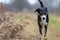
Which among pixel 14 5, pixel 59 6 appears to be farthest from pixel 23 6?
pixel 59 6

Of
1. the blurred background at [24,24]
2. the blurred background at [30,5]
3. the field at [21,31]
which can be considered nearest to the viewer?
the field at [21,31]

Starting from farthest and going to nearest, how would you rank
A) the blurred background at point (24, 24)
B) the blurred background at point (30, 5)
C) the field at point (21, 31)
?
1. the blurred background at point (30, 5)
2. the blurred background at point (24, 24)
3. the field at point (21, 31)

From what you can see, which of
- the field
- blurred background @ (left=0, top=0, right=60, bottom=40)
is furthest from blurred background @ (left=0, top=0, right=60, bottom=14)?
the field

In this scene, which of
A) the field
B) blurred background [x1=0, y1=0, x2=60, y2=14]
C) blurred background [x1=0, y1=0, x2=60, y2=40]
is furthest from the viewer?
blurred background [x1=0, y1=0, x2=60, y2=14]

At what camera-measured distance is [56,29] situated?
1065 cm

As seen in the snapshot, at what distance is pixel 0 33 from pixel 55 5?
6144 millimetres

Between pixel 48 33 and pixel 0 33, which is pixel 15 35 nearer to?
pixel 0 33

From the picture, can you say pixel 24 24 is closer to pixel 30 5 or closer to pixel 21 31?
pixel 21 31

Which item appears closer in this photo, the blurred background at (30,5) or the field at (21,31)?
the field at (21,31)

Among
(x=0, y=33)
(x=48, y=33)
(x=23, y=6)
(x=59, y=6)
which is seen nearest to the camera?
(x=0, y=33)

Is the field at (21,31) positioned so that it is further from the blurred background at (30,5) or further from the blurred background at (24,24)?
the blurred background at (30,5)

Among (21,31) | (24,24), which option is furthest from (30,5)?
(21,31)

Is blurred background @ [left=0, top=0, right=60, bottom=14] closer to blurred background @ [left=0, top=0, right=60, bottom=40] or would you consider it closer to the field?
blurred background @ [left=0, top=0, right=60, bottom=40]

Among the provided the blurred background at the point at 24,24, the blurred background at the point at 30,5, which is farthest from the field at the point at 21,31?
the blurred background at the point at 30,5
